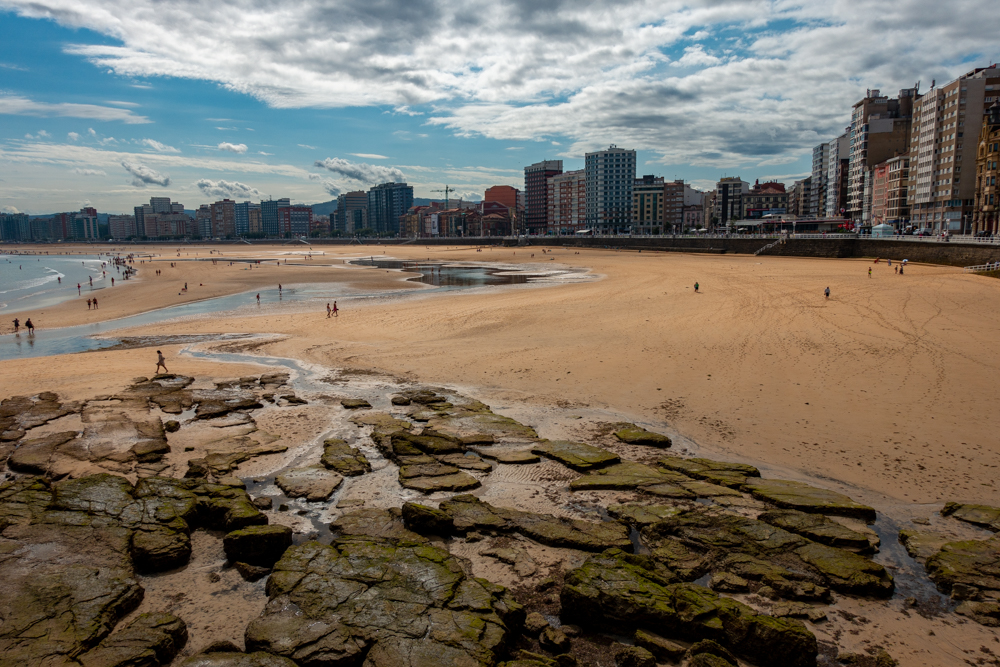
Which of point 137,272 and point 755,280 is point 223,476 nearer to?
point 755,280

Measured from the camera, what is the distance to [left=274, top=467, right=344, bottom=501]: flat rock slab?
9695 mm

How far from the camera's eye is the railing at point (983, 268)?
34.9m

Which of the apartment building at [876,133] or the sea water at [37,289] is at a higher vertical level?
the apartment building at [876,133]

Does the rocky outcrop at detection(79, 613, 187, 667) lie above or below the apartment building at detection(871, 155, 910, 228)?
below

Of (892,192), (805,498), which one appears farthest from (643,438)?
(892,192)

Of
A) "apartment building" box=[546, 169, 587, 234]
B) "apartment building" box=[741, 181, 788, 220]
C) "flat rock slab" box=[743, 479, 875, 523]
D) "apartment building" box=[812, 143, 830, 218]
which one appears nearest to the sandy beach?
"flat rock slab" box=[743, 479, 875, 523]

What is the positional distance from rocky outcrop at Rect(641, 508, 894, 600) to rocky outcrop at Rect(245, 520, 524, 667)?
104 inches

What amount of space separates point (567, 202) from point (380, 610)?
175138 mm

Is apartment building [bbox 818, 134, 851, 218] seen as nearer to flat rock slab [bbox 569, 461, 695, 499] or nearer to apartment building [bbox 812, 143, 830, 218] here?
apartment building [bbox 812, 143, 830, 218]

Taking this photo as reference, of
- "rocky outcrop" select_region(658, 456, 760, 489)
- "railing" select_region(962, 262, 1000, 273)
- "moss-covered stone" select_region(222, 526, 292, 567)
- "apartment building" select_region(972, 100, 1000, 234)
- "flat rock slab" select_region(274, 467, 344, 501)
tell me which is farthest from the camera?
"apartment building" select_region(972, 100, 1000, 234)

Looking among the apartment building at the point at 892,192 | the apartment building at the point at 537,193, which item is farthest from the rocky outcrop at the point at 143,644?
the apartment building at the point at 537,193

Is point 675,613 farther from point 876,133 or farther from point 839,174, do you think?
point 839,174

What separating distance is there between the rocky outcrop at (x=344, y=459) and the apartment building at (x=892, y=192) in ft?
298

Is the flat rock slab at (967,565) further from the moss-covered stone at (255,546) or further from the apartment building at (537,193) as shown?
the apartment building at (537,193)
